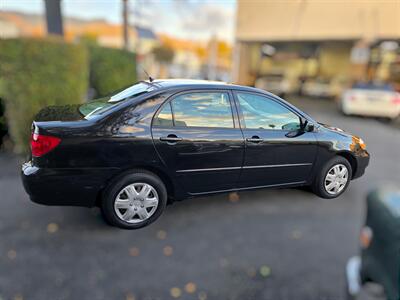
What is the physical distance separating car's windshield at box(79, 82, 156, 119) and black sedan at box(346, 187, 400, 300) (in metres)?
2.24

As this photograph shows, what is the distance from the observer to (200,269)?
8.01 feet

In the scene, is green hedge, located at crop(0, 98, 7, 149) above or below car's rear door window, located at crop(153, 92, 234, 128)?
below

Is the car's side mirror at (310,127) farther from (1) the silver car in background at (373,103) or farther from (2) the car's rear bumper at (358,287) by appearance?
(1) the silver car in background at (373,103)

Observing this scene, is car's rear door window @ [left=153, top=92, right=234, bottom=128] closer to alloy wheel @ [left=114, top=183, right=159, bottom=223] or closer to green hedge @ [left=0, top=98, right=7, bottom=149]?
alloy wheel @ [left=114, top=183, right=159, bottom=223]

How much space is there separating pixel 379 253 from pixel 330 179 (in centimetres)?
221

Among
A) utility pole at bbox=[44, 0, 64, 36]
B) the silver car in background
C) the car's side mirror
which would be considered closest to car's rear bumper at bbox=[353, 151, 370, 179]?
the car's side mirror

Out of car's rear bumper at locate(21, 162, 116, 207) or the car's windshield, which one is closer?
car's rear bumper at locate(21, 162, 116, 207)

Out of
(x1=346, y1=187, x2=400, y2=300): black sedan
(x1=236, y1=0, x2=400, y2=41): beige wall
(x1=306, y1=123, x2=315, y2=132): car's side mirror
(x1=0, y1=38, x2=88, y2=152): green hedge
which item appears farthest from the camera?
(x1=236, y1=0, x2=400, y2=41): beige wall

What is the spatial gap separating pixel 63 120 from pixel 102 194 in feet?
2.59

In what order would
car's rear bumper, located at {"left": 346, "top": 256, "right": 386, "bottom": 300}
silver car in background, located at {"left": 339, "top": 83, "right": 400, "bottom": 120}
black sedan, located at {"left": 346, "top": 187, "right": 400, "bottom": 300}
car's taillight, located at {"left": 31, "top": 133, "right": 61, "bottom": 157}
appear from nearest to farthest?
black sedan, located at {"left": 346, "top": 187, "right": 400, "bottom": 300}, car's rear bumper, located at {"left": 346, "top": 256, "right": 386, "bottom": 300}, car's taillight, located at {"left": 31, "top": 133, "right": 61, "bottom": 157}, silver car in background, located at {"left": 339, "top": 83, "right": 400, "bottom": 120}

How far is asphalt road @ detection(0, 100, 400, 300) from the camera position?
223 centimetres

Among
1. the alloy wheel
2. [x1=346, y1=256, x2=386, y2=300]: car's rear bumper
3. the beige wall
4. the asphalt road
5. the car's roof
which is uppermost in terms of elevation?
the beige wall

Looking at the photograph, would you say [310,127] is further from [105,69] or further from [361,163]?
[105,69]

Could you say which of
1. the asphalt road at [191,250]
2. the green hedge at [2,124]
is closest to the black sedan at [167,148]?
the asphalt road at [191,250]
